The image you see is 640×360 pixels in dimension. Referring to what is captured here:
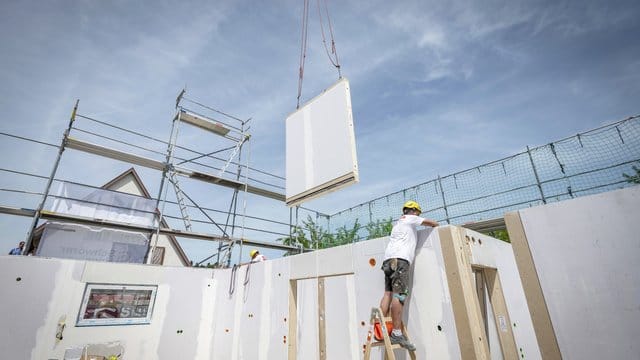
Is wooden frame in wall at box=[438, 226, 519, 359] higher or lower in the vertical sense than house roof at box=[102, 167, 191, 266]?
lower

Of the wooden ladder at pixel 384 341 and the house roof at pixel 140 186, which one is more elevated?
the house roof at pixel 140 186

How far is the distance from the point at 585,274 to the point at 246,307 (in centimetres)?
590

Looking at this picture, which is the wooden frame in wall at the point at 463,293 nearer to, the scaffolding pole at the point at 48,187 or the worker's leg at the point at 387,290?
the worker's leg at the point at 387,290

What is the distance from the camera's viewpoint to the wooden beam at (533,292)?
3084 millimetres

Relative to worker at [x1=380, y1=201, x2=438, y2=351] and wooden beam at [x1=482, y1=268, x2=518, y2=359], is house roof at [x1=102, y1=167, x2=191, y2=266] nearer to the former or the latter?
worker at [x1=380, y1=201, x2=438, y2=351]

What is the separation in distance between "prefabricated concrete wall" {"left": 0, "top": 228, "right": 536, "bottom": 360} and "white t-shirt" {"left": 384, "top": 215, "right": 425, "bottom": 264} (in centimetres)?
14

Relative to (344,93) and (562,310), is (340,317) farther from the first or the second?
(344,93)

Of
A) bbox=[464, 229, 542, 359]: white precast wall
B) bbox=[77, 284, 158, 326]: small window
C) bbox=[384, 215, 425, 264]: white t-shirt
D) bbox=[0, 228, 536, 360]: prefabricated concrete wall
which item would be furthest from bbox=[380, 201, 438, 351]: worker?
bbox=[77, 284, 158, 326]: small window

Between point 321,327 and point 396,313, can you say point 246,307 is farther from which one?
point 396,313

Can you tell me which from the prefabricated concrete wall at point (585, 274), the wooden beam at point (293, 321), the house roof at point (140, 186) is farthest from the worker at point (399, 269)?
the house roof at point (140, 186)

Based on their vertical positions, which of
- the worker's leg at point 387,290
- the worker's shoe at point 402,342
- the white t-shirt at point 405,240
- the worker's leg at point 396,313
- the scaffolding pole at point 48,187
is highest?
the scaffolding pole at point 48,187

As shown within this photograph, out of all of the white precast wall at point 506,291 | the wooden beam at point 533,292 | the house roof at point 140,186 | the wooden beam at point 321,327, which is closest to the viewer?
the wooden beam at point 533,292

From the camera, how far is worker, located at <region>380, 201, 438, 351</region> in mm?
3354

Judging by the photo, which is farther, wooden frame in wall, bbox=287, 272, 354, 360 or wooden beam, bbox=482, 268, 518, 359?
wooden frame in wall, bbox=287, 272, 354, 360
